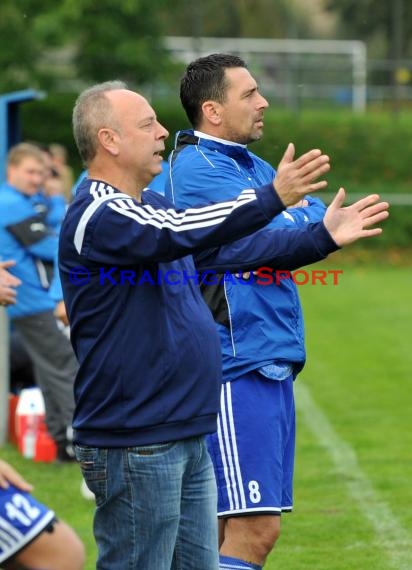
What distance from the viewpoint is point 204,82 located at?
5.07 m

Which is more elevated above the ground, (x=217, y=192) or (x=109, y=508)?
(x=217, y=192)

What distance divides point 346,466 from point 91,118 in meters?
4.94

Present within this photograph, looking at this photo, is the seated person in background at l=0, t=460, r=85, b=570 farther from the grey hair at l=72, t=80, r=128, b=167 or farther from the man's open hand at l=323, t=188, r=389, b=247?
the man's open hand at l=323, t=188, r=389, b=247

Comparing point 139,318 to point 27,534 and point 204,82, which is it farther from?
point 204,82

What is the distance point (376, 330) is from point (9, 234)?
7.43 metres

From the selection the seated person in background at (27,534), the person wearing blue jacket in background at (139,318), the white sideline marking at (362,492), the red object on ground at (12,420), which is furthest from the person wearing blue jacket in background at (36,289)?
the seated person in background at (27,534)

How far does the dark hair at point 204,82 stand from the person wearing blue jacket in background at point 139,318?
39.3 inches

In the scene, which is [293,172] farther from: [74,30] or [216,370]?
[74,30]

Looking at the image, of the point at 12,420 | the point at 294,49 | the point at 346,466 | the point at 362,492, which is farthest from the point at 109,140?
the point at 294,49

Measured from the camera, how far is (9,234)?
8.98 m

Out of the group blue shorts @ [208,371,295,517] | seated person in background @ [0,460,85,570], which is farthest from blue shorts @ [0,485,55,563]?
blue shorts @ [208,371,295,517]

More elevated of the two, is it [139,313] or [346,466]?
[139,313]

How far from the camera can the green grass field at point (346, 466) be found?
6605 millimetres

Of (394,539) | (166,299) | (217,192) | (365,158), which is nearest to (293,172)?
(166,299)
